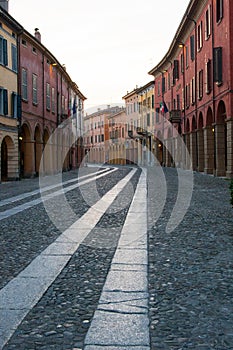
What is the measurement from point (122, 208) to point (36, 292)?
7.00 metres

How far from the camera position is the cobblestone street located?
11.0 ft

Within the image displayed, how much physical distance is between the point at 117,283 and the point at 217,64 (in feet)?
62.4

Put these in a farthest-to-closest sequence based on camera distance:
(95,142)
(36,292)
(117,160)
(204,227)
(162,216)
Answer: (95,142), (117,160), (162,216), (204,227), (36,292)

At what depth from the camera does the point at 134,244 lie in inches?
267

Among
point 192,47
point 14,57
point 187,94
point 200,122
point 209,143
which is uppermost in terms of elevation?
point 192,47

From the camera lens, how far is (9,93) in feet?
82.4

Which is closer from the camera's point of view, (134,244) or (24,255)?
(24,255)

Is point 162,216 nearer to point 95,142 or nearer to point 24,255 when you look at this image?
point 24,255

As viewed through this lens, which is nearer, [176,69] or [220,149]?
[220,149]

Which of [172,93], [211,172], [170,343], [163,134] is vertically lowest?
[170,343]

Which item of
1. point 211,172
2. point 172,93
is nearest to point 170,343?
point 211,172

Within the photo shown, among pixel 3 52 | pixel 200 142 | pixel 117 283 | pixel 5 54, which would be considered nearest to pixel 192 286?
pixel 117 283

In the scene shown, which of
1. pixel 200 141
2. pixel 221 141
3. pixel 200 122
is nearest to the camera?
pixel 221 141

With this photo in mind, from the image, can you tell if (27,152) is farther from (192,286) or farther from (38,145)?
(192,286)
